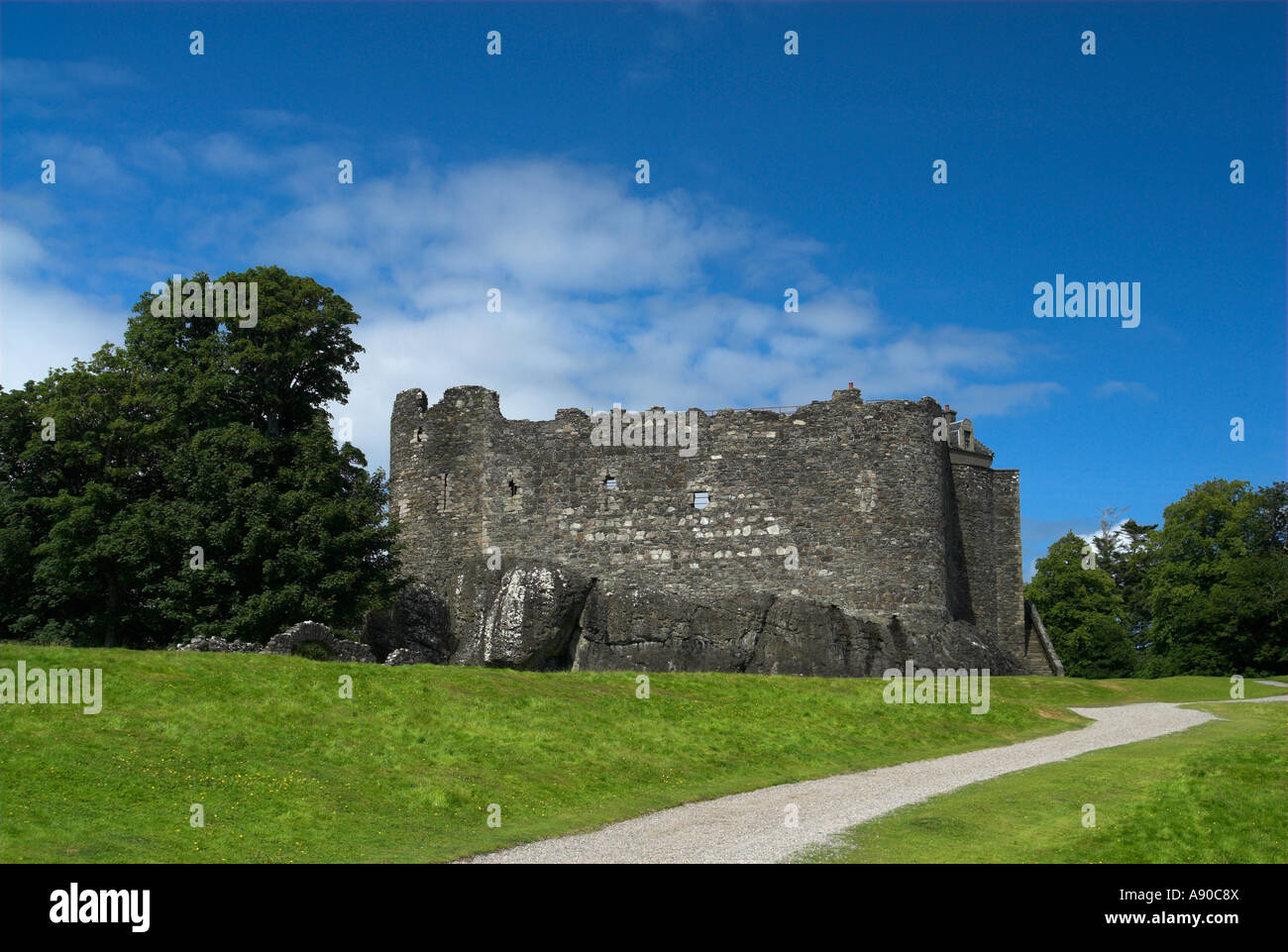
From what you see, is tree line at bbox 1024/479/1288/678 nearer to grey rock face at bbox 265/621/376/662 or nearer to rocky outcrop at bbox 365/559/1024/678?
rocky outcrop at bbox 365/559/1024/678

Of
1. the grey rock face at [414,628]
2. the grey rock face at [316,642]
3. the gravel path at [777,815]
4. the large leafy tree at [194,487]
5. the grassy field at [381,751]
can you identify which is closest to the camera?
the gravel path at [777,815]

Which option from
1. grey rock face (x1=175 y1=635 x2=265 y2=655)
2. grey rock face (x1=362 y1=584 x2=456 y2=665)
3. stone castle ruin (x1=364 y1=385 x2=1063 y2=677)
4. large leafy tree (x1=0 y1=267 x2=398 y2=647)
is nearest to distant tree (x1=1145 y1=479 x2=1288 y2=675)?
stone castle ruin (x1=364 y1=385 x2=1063 y2=677)

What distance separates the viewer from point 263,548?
116 feet

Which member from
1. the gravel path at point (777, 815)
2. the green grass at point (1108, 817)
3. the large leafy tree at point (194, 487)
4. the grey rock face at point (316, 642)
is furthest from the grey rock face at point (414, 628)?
the green grass at point (1108, 817)

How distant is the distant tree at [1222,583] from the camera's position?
58.8 meters

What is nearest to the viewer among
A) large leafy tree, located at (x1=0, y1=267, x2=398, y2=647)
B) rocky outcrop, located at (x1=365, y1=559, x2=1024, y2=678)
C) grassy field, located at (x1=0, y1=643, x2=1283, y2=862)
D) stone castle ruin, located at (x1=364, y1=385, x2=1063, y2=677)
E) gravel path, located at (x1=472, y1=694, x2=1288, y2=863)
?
gravel path, located at (x1=472, y1=694, x2=1288, y2=863)

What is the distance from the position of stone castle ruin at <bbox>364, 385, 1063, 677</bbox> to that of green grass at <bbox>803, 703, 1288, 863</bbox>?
17.3m

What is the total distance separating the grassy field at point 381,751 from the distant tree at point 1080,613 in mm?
35532

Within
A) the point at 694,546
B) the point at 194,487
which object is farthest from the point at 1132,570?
the point at 194,487

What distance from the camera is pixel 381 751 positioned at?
22.2 m

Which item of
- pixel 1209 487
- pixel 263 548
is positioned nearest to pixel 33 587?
pixel 263 548

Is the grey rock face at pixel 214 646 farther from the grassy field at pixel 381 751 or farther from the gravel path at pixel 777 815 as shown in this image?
the gravel path at pixel 777 815

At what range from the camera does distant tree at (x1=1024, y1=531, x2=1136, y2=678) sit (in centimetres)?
6600
